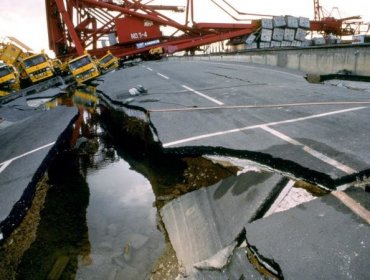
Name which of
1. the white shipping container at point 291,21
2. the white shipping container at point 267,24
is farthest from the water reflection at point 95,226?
the white shipping container at point 291,21

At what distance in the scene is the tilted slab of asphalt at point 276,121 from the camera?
342cm

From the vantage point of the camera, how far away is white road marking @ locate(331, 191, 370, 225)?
7.24 ft

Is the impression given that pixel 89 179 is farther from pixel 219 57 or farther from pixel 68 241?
pixel 219 57

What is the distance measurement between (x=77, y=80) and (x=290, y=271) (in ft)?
64.2

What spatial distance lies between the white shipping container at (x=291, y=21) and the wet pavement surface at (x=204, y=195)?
26805 mm

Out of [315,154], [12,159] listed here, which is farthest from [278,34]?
[315,154]

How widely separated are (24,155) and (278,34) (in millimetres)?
30242

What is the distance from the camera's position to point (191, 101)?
7.43 m

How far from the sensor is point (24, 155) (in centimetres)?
563

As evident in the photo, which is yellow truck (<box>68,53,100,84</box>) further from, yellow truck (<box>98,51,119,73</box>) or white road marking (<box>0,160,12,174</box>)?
white road marking (<box>0,160,12,174</box>)

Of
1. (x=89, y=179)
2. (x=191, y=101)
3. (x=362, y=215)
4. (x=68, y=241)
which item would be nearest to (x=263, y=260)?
(x=362, y=215)

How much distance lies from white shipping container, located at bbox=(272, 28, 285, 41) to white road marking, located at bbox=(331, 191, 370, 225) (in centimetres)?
3143

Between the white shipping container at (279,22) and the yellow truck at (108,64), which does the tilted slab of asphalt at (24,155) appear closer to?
the yellow truck at (108,64)

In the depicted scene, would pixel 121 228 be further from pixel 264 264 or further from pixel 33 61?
pixel 33 61
